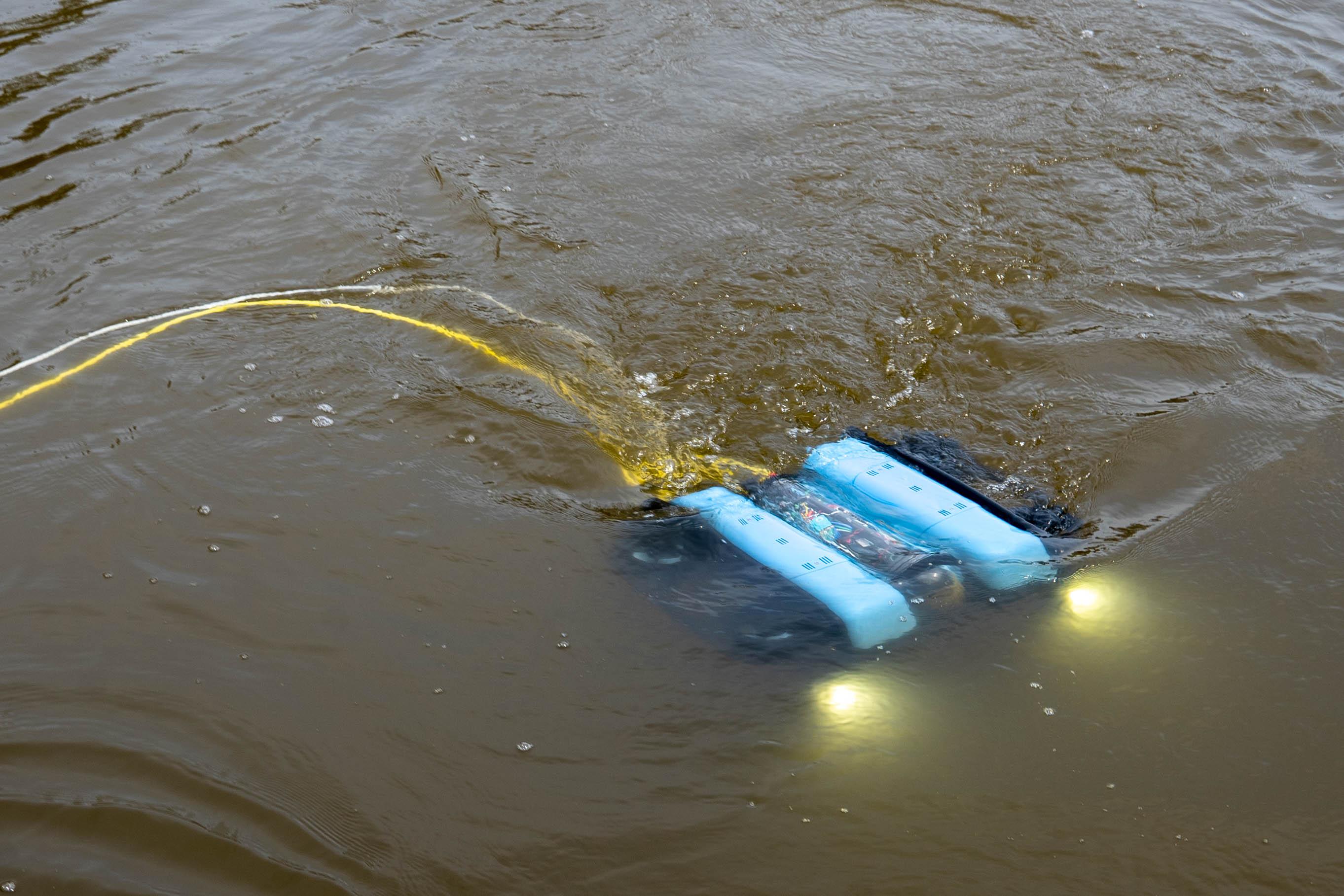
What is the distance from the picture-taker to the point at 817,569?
421 centimetres

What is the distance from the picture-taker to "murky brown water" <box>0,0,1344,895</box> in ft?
11.8

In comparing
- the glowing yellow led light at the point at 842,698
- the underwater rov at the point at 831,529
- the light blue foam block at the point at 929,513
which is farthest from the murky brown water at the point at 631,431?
the light blue foam block at the point at 929,513

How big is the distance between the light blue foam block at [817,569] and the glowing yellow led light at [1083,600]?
0.71 m

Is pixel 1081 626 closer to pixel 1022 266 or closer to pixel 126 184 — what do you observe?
pixel 1022 266

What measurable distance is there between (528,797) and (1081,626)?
7.65 feet

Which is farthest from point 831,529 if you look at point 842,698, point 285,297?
point 285,297

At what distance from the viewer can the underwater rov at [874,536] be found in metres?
4.13

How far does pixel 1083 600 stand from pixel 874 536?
891mm

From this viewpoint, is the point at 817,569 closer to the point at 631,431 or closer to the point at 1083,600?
the point at 1083,600

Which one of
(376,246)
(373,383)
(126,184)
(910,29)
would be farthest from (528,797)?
(910,29)

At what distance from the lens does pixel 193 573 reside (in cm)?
440

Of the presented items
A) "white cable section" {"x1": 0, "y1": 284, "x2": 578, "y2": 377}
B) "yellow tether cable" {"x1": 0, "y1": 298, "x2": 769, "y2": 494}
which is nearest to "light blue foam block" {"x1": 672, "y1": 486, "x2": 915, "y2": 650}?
"yellow tether cable" {"x1": 0, "y1": 298, "x2": 769, "y2": 494}

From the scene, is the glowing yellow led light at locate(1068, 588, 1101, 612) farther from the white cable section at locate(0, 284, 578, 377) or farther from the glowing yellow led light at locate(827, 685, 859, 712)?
the white cable section at locate(0, 284, 578, 377)

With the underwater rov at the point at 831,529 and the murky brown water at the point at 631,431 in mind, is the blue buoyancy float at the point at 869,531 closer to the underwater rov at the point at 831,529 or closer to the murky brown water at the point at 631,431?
the underwater rov at the point at 831,529
